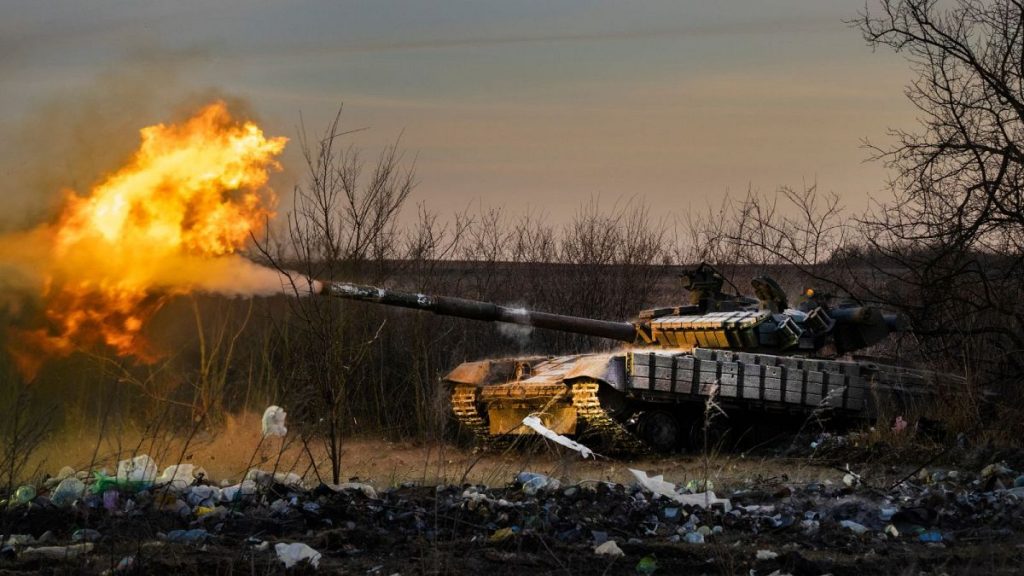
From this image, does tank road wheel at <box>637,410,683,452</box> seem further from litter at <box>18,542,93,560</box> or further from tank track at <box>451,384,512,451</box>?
litter at <box>18,542,93,560</box>

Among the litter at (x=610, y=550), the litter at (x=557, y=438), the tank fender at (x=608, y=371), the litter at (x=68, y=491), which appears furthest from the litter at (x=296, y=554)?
Answer: the tank fender at (x=608, y=371)

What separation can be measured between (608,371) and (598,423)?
0.79 m

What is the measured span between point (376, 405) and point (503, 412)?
279 cm

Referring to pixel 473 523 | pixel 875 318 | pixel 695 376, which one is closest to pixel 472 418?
pixel 695 376

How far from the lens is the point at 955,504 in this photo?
9047 millimetres

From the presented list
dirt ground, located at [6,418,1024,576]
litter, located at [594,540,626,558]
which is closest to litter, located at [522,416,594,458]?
dirt ground, located at [6,418,1024,576]

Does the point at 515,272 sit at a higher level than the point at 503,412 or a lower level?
higher

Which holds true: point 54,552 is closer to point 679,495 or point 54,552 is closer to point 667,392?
point 679,495

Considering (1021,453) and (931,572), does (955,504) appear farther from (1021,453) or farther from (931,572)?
(1021,453)

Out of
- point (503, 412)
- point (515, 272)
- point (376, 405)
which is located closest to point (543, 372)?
point (503, 412)

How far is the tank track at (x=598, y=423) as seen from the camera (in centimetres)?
1446

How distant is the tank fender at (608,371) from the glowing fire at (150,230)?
501cm

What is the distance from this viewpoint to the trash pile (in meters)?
6.74

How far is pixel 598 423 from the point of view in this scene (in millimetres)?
14805
